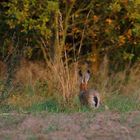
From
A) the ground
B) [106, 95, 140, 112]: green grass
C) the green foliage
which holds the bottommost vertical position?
[106, 95, 140, 112]: green grass

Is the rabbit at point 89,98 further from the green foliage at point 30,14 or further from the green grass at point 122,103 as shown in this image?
the green foliage at point 30,14

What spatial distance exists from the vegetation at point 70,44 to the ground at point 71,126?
245 cm

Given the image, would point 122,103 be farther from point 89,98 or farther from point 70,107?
point 70,107

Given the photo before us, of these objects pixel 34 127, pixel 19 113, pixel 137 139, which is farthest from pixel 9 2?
pixel 137 139

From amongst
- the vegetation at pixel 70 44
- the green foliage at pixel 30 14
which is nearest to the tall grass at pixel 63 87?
the vegetation at pixel 70 44

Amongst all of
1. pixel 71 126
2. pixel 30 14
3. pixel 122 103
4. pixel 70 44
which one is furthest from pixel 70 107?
pixel 70 44

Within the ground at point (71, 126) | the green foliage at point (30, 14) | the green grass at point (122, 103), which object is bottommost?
the green grass at point (122, 103)

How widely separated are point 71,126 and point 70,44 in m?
7.47

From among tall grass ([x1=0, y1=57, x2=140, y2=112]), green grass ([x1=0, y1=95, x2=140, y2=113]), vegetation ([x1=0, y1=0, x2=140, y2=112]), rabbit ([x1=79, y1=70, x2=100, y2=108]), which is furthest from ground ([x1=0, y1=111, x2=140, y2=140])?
vegetation ([x1=0, y1=0, x2=140, y2=112])

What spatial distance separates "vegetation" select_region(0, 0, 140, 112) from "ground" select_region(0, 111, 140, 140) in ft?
8.04

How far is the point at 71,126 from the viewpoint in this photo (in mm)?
8961

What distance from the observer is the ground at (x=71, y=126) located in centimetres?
838

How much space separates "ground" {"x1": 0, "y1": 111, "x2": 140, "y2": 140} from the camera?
838 cm

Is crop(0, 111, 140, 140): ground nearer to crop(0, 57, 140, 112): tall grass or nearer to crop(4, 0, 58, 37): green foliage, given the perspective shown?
crop(0, 57, 140, 112): tall grass
